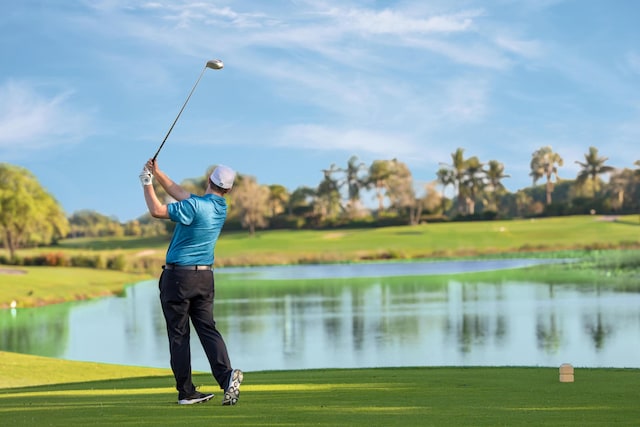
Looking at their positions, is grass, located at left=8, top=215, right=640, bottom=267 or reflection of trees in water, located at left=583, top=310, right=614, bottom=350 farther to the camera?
grass, located at left=8, top=215, right=640, bottom=267

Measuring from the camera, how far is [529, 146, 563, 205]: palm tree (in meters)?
127

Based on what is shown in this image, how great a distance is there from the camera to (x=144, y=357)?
23.6m

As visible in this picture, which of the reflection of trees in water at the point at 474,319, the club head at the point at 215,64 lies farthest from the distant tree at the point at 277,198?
the club head at the point at 215,64

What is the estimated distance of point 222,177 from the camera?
305 inches

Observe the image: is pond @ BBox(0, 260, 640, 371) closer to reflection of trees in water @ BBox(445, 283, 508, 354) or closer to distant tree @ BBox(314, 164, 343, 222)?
reflection of trees in water @ BBox(445, 283, 508, 354)

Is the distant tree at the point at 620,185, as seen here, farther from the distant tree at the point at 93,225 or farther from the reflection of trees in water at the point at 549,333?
the reflection of trees in water at the point at 549,333

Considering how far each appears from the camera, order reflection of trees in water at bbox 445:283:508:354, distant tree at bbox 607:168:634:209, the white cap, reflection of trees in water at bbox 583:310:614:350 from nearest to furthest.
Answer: the white cap < reflection of trees in water at bbox 583:310:614:350 < reflection of trees in water at bbox 445:283:508:354 < distant tree at bbox 607:168:634:209

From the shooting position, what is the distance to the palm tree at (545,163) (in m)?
127

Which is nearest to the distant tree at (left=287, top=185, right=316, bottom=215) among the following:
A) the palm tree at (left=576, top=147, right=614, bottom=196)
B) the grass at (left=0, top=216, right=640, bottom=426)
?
the palm tree at (left=576, top=147, right=614, bottom=196)

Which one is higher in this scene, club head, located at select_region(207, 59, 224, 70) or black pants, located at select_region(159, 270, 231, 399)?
club head, located at select_region(207, 59, 224, 70)

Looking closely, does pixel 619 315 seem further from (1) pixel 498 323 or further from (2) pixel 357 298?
(2) pixel 357 298

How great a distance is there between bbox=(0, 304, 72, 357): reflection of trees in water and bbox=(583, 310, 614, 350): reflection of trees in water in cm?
1384

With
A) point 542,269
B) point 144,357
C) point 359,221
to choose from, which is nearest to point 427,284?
point 542,269

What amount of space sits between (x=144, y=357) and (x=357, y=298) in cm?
1850
